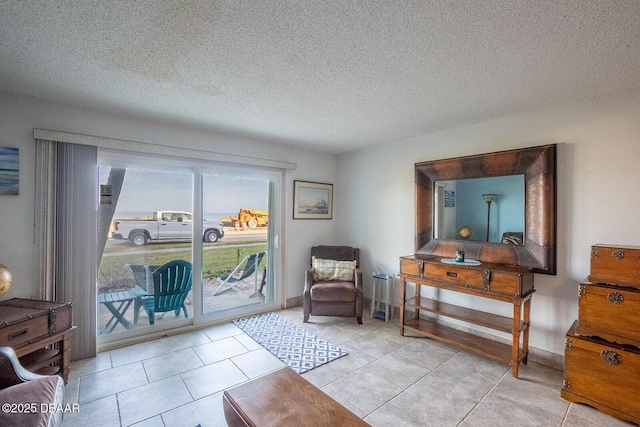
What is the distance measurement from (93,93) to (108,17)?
1216mm

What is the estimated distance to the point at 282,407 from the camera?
149cm

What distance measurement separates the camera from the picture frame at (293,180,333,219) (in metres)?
4.22

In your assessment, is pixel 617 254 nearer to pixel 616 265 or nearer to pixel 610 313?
pixel 616 265

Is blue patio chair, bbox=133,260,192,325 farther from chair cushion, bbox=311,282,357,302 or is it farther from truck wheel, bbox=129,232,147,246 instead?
chair cushion, bbox=311,282,357,302

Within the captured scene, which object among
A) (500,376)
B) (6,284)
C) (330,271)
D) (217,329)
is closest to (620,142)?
(500,376)

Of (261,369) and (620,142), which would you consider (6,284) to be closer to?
(261,369)

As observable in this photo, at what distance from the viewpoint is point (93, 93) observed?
2350mm

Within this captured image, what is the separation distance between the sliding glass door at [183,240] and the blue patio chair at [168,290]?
0.01 m

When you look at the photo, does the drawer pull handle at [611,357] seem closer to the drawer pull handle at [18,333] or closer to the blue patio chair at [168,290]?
the blue patio chair at [168,290]

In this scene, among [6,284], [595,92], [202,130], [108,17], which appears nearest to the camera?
[108,17]

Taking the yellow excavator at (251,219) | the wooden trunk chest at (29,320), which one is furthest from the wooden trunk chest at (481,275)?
the wooden trunk chest at (29,320)

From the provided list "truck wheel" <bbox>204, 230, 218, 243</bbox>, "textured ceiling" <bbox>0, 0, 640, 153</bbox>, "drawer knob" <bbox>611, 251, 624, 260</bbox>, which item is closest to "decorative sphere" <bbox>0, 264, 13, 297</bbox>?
"textured ceiling" <bbox>0, 0, 640, 153</bbox>

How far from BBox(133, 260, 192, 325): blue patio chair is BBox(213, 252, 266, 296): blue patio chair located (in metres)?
0.44

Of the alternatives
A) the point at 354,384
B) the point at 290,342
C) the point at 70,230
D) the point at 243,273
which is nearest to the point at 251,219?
the point at 243,273
